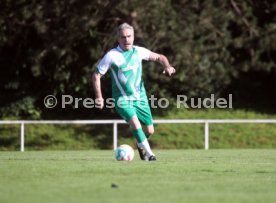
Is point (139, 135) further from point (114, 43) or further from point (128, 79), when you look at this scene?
point (114, 43)

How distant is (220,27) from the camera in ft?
95.6

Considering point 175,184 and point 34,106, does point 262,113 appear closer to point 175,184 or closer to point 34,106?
point 34,106

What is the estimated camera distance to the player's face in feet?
45.5

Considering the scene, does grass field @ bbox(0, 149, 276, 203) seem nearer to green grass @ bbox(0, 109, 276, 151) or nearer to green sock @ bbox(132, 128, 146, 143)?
green sock @ bbox(132, 128, 146, 143)

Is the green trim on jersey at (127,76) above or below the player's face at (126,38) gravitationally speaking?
below

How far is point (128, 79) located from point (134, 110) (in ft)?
1.85

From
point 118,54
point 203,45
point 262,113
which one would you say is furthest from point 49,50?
point 118,54

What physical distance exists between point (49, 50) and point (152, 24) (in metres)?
3.71

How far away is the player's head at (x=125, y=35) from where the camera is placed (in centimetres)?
1383

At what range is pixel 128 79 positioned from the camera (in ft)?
46.6

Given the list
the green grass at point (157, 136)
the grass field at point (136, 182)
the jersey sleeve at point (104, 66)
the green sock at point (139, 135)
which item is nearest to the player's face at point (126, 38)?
the jersey sleeve at point (104, 66)

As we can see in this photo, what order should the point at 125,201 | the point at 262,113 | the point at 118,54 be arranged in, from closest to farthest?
1. the point at 125,201
2. the point at 118,54
3. the point at 262,113

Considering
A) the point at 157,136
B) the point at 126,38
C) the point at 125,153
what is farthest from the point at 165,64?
the point at 157,136

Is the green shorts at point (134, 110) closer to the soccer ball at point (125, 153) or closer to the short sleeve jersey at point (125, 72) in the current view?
the short sleeve jersey at point (125, 72)
